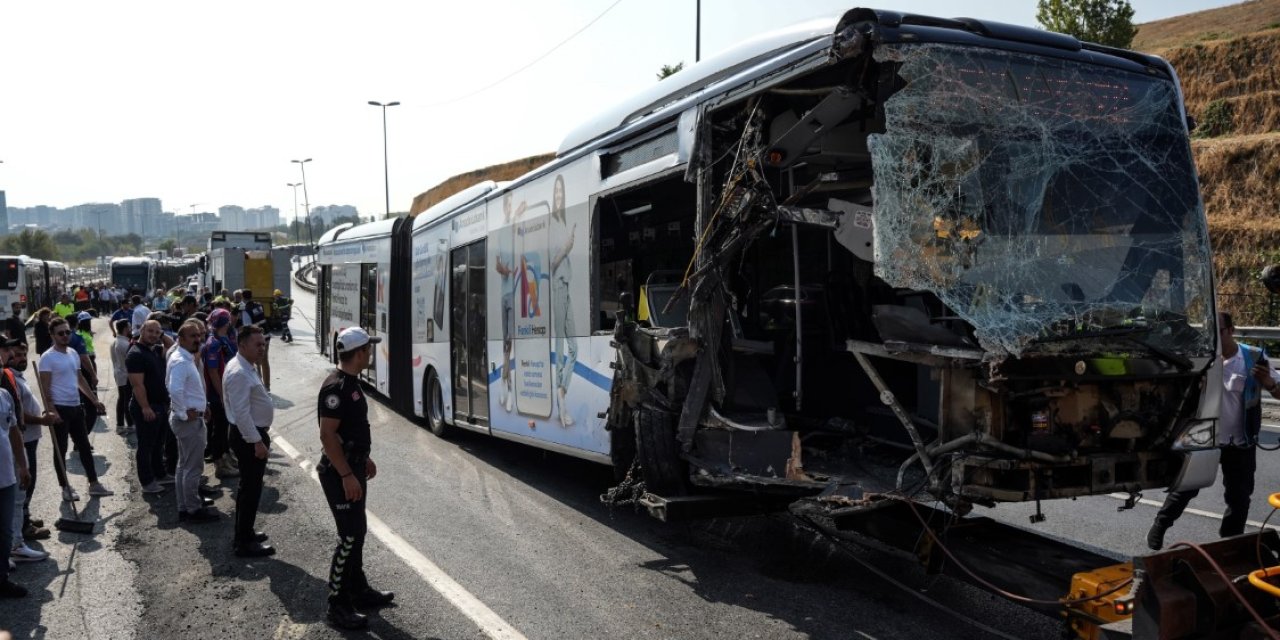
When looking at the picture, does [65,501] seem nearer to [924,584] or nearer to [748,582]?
[748,582]

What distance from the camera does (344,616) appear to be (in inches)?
213

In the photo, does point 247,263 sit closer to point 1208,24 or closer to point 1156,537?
point 1156,537

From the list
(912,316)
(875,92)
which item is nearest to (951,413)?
(912,316)

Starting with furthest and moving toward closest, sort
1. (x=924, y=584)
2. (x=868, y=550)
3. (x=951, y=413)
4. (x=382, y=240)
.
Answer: (x=382, y=240) < (x=868, y=550) < (x=924, y=584) < (x=951, y=413)

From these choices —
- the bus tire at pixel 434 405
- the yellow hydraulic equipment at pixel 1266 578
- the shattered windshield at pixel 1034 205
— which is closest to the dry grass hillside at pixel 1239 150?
the shattered windshield at pixel 1034 205

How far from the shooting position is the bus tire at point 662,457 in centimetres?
649

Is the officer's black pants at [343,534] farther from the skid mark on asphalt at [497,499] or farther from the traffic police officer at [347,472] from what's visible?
the skid mark on asphalt at [497,499]

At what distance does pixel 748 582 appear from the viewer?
6.25m

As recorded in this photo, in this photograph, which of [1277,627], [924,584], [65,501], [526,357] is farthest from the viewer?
[526,357]

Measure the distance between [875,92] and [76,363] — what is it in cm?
821

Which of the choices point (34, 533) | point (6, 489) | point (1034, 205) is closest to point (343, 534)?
point (6, 489)

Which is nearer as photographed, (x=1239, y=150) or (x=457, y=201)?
(x=457, y=201)

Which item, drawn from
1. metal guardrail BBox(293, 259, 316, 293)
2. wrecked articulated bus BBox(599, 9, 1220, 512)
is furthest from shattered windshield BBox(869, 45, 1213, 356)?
metal guardrail BBox(293, 259, 316, 293)

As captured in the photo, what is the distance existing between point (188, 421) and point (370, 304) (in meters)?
8.25
